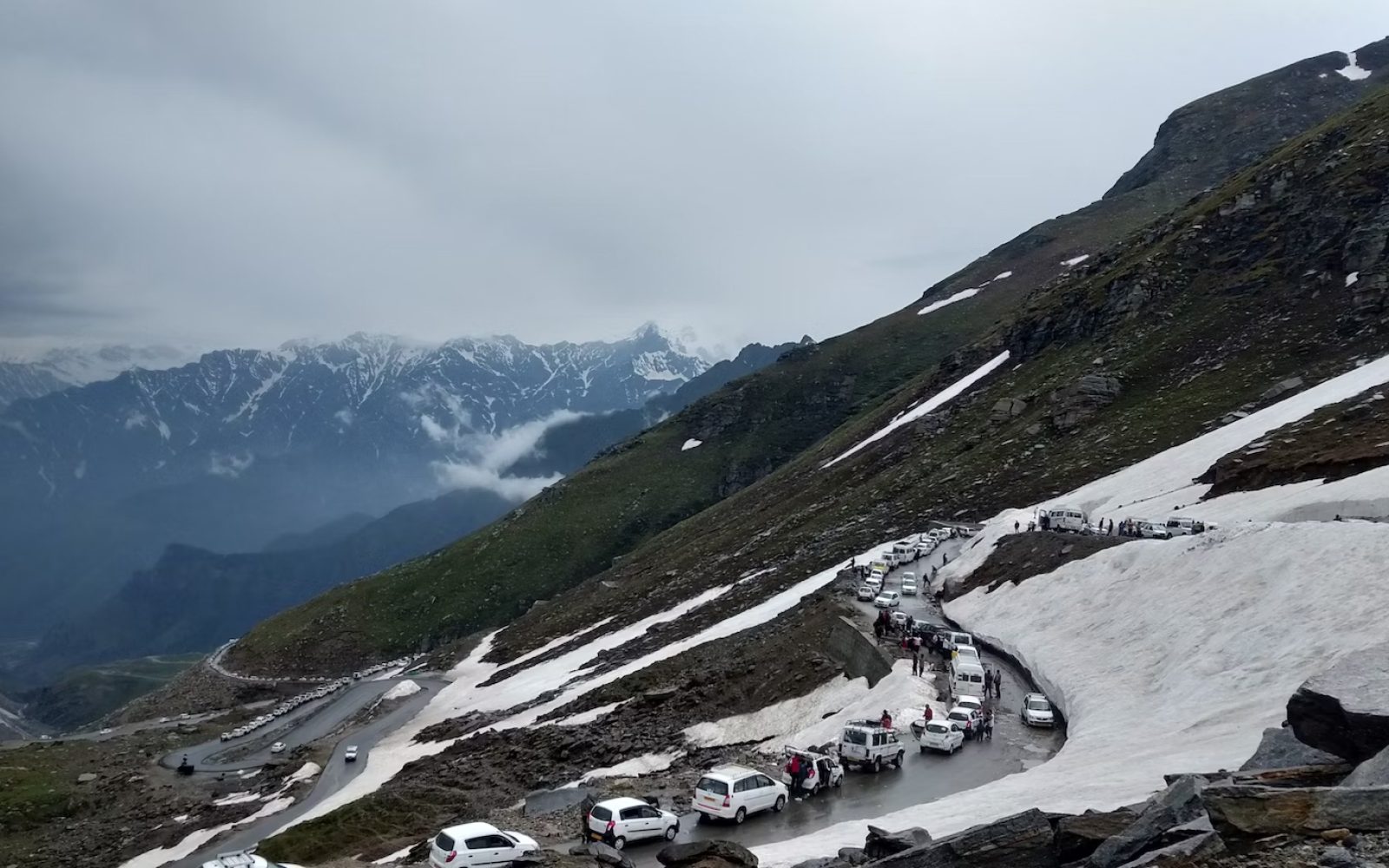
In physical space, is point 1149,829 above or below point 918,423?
below

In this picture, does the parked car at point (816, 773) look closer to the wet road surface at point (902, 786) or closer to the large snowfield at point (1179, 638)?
the wet road surface at point (902, 786)

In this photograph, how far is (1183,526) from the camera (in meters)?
42.2

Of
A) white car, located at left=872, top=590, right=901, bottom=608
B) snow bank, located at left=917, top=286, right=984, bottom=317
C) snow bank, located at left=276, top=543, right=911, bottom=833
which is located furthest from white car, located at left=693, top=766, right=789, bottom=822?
snow bank, located at left=917, top=286, right=984, bottom=317

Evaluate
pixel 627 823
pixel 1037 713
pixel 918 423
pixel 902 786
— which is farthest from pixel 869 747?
pixel 918 423

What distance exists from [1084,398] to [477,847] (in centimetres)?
6831

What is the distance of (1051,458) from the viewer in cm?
6975

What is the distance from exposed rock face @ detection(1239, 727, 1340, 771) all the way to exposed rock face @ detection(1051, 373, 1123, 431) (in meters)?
63.2

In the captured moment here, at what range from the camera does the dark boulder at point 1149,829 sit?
12016 mm

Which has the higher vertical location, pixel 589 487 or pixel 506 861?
pixel 589 487

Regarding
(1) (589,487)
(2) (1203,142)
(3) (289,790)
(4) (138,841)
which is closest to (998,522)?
(3) (289,790)

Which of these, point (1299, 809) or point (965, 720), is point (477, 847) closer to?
point (1299, 809)

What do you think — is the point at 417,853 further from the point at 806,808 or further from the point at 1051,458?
the point at 1051,458

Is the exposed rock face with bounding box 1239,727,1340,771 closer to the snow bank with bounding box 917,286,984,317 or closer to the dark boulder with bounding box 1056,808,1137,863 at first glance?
the dark boulder with bounding box 1056,808,1137,863

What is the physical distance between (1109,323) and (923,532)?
129ft
